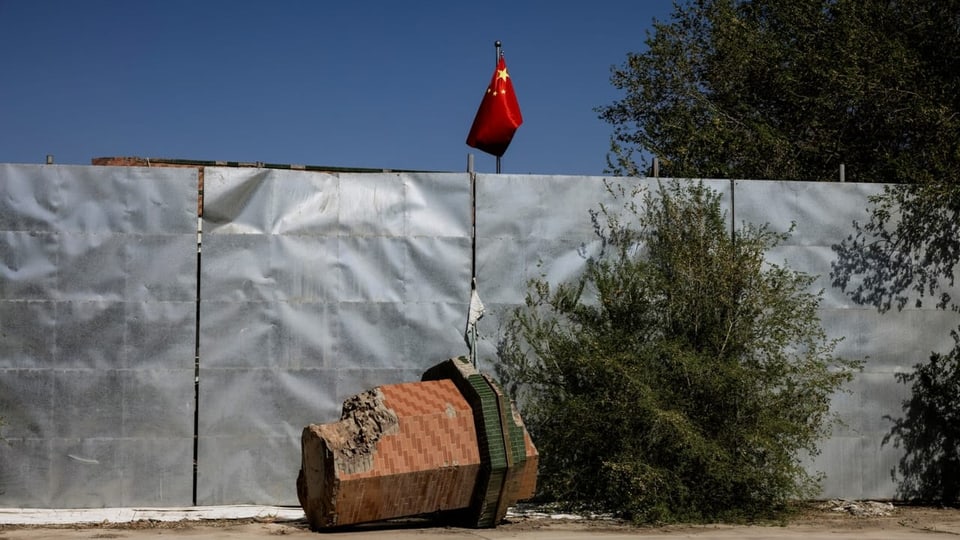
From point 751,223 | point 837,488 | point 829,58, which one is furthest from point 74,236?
point 829,58

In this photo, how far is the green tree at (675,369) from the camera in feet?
25.8

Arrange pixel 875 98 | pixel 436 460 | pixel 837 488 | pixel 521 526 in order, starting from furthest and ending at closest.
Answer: pixel 875 98 → pixel 837 488 → pixel 521 526 → pixel 436 460

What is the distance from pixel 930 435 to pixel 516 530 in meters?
4.10

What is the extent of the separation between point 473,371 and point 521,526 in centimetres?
118

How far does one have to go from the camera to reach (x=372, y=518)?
7016 mm

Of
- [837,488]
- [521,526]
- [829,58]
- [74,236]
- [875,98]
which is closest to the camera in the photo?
[521,526]

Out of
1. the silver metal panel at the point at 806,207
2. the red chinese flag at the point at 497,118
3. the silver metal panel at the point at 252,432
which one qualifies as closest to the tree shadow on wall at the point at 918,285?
the silver metal panel at the point at 806,207

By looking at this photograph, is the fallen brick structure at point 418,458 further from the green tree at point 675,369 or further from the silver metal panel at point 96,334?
the silver metal panel at point 96,334

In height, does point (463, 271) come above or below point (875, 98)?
below

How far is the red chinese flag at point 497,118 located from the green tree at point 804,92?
63.6 inches

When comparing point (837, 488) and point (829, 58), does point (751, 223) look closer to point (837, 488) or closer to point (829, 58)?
point (837, 488)

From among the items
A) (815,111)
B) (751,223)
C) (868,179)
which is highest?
(815,111)

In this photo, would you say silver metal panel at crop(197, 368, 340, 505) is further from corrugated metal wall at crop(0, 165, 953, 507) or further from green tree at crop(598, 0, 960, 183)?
green tree at crop(598, 0, 960, 183)

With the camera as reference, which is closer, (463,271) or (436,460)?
(436,460)
